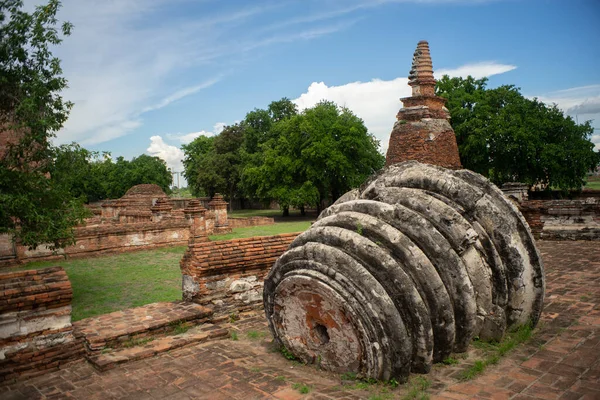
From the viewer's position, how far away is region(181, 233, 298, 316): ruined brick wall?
7.01 meters

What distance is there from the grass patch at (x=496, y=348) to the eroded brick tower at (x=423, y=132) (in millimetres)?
3682

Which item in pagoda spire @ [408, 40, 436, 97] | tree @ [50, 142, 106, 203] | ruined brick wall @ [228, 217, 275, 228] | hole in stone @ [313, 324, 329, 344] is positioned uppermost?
pagoda spire @ [408, 40, 436, 97]

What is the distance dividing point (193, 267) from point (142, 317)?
3.33 ft

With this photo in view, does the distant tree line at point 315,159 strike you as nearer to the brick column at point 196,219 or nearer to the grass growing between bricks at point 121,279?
the brick column at point 196,219

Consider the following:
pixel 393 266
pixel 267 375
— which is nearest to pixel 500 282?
pixel 393 266

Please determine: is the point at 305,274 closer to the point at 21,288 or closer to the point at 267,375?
the point at 267,375

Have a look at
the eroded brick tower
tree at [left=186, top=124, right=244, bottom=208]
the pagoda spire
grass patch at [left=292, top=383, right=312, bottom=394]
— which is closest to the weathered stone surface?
grass patch at [left=292, top=383, right=312, bottom=394]

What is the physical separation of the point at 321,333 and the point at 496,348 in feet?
6.86

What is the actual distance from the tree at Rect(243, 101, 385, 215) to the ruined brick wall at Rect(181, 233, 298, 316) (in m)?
22.2

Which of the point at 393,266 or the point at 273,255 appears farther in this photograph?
the point at 273,255

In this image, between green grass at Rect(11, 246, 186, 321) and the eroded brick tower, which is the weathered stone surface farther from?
green grass at Rect(11, 246, 186, 321)

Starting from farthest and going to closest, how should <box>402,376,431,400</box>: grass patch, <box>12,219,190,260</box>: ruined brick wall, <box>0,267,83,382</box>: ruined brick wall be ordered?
1. <box>12,219,190,260</box>: ruined brick wall
2. <box>0,267,83,382</box>: ruined brick wall
3. <box>402,376,431,400</box>: grass patch

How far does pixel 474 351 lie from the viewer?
17.7 feet

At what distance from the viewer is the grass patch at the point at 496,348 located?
4.84m
